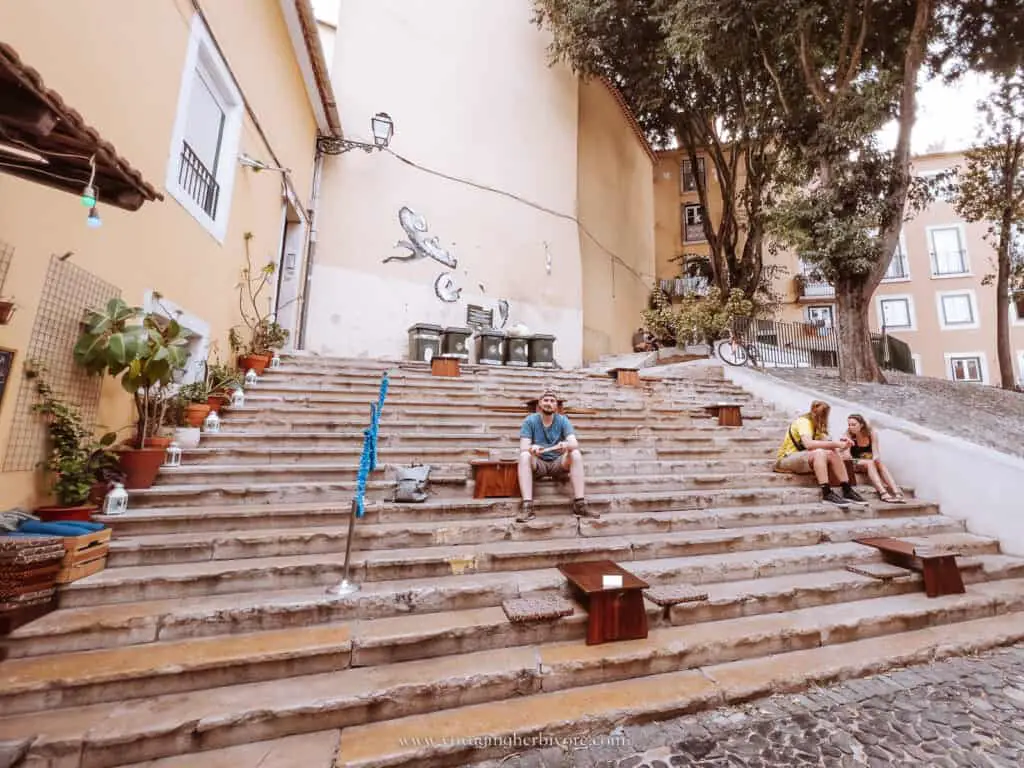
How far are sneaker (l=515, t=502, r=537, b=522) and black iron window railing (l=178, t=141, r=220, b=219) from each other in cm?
476

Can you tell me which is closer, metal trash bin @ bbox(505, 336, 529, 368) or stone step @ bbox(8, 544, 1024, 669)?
stone step @ bbox(8, 544, 1024, 669)

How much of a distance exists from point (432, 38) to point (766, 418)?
11.3m

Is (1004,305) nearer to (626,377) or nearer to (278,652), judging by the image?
(626,377)

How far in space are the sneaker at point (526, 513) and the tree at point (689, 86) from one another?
33.8 ft

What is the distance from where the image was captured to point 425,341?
961cm

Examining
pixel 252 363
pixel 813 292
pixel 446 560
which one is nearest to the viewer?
pixel 446 560

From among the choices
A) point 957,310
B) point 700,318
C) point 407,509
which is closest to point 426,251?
point 700,318

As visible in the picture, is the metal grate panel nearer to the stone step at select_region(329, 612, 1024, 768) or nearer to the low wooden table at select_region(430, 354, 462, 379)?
the stone step at select_region(329, 612, 1024, 768)

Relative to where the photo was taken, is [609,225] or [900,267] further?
[900,267]

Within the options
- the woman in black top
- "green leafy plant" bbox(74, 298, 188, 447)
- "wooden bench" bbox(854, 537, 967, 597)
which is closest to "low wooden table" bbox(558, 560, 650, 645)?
"wooden bench" bbox(854, 537, 967, 597)

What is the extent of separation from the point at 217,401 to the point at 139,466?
1.57 meters

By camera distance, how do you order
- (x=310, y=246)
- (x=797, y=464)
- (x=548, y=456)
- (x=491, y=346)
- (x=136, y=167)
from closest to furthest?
1. (x=136, y=167)
2. (x=548, y=456)
3. (x=797, y=464)
4. (x=310, y=246)
5. (x=491, y=346)

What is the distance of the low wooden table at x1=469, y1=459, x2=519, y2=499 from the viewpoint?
4.21 metres

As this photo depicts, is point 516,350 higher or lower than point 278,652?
higher
